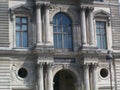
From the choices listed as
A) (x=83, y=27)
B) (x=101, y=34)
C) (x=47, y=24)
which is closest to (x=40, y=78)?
(x=47, y=24)

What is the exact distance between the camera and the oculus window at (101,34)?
4762cm

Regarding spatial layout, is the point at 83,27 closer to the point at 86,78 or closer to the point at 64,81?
the point at 86,78

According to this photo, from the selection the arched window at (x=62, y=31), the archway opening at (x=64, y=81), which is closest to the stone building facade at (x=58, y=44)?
the arched window at (x=62, y=31)

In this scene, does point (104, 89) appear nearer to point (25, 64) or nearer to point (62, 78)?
point (62, 78)

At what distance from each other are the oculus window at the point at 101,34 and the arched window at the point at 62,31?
11.5ft

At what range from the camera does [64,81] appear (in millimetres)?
49281

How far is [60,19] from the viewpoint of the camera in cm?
4678

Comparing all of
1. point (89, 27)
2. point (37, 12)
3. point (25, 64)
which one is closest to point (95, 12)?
point (89, 27)

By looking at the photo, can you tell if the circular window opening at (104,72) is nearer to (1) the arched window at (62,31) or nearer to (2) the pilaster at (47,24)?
(1) the arched window at (62,31)

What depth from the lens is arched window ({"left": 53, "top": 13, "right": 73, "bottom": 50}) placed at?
4606 cm

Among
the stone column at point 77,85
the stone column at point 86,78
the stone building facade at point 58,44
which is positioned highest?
the stone building facade at point 58,44

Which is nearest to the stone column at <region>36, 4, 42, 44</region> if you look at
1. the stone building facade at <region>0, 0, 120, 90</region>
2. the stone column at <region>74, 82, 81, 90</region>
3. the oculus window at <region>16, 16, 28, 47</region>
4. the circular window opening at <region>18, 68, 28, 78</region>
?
the stone building facade at <region>0, 0, 120, 90</region>

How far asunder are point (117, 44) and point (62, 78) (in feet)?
26.1

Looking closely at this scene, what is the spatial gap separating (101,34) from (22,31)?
9.56 meters
